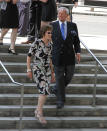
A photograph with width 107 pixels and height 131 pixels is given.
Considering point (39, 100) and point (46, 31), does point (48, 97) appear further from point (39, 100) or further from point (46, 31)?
point (46, 31)

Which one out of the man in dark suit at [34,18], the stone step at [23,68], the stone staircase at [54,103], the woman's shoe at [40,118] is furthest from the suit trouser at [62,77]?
the man in dark suit at [34,18]

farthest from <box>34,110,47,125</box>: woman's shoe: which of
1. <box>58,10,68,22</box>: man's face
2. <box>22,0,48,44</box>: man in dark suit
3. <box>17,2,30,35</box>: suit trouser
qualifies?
<box>17,2,30,35</box>: suit trouser

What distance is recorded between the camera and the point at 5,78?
983cm

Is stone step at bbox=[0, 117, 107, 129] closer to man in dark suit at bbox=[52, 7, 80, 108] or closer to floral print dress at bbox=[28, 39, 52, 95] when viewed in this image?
man in dark suit at bbox=[52, 7, 80, 108]

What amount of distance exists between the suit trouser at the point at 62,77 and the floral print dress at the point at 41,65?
1.03 feet

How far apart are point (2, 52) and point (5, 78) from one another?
824 millimetres

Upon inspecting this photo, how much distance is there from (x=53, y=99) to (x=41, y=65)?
961 millimetres

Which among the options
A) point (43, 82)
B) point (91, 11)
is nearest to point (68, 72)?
point (43, 82)

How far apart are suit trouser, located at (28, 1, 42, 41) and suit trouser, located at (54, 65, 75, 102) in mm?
2091

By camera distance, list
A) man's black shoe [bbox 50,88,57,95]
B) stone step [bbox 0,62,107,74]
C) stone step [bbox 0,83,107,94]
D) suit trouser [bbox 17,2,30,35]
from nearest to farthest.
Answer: man's black shoe [bbox 50,88,57,95]
stone step [bbox 0,83,107,94]
stone step [bbox 0,62,107,74]
suit trouser [bbox 17,2,30,35]

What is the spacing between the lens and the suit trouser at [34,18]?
11.0 m

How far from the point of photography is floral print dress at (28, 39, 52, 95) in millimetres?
8742

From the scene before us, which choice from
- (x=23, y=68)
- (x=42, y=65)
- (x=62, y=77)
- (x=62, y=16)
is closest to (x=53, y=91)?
(x=62, y=77)

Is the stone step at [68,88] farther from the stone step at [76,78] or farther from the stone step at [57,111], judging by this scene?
the stone step at [57,111]
